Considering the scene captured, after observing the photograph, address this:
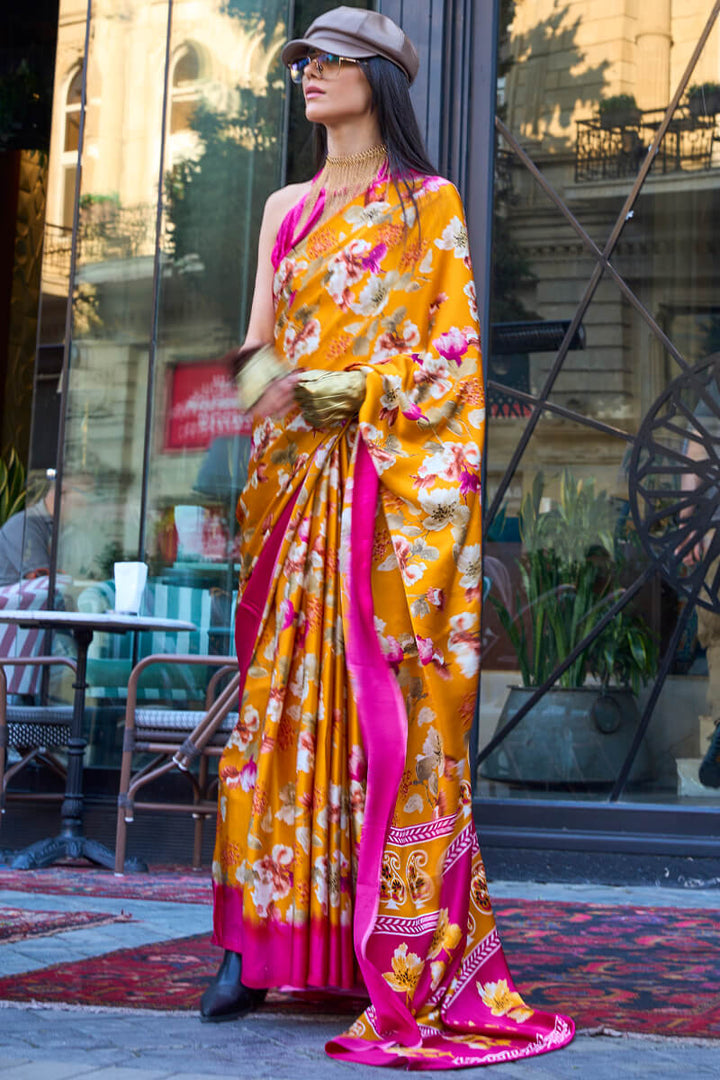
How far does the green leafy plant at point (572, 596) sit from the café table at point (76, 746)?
1.35 metres

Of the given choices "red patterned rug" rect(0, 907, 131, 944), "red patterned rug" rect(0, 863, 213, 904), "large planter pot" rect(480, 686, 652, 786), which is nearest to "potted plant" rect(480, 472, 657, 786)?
"large planter pot" rect(480, 686, 652, 786)

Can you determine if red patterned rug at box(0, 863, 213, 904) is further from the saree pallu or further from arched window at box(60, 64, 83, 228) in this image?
arched window at box(60, 64, 83, 228)

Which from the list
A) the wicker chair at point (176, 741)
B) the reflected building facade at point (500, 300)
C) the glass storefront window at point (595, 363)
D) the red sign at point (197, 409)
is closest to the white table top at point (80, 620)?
the wicker chair at point (176, 741)

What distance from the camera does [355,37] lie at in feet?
8.51

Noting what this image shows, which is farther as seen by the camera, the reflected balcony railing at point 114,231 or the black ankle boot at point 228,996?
the reflected balcony railing at point 114,231

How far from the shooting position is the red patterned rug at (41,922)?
10.8ft

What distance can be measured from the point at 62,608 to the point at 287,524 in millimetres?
3470

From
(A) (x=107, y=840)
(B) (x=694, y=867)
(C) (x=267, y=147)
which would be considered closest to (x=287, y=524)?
(B) (x=694, y=867)

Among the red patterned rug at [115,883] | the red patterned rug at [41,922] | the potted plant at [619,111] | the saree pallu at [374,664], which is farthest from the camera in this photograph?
the potted plant at [619,111]

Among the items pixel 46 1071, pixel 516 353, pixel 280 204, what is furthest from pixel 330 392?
pixel 516 353

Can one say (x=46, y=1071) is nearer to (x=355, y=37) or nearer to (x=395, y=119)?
(x=395, y=119)

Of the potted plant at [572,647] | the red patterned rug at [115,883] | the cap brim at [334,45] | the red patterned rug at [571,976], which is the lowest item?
the red patterned rug at [115,883]

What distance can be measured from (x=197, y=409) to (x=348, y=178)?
3.25m

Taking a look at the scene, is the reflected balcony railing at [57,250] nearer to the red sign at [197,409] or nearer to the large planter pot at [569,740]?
the red sign at [197,409]
